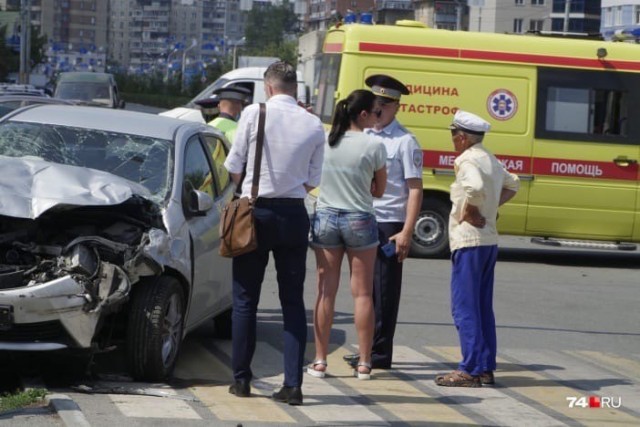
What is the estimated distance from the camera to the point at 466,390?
8.16m

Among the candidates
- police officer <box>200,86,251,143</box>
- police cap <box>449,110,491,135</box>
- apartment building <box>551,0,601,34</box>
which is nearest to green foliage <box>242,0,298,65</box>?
apartment building <box>551,0,601,34</box>

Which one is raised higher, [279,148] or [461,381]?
[279,148]

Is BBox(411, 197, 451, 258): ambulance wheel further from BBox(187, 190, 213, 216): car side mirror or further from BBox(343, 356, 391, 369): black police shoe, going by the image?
BBox(187, 190, 213, 216): car side mirror

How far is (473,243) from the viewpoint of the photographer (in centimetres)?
817

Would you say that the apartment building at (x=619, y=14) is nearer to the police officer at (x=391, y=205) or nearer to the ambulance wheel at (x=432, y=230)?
the ambulance wheel at (x=432, y=230)

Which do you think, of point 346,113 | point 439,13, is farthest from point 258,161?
point 439,13

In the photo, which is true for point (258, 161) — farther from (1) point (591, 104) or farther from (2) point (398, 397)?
(1) point (591, 104)

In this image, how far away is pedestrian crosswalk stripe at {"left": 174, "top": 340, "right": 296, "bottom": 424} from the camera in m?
6.99

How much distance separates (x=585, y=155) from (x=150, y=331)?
936cm

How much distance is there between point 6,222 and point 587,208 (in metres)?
9.46

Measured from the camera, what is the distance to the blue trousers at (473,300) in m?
8.20

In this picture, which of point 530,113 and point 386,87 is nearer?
point 386,87

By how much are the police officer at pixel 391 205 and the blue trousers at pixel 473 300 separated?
42cm

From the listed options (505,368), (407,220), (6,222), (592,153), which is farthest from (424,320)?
(592,153)
